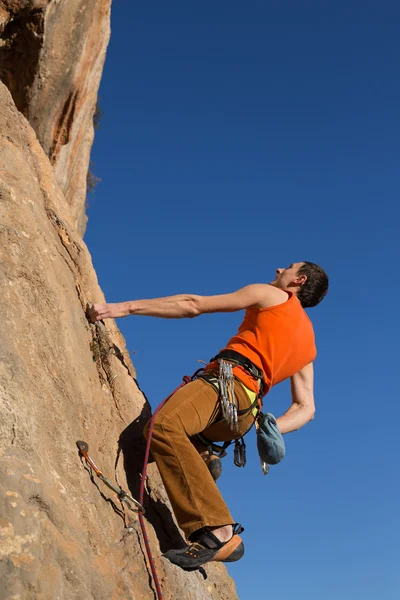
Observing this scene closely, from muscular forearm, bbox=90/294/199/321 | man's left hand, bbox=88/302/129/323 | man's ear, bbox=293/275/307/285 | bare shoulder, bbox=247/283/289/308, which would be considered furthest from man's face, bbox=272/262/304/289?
man's left hand, bbox=88/302/129/323

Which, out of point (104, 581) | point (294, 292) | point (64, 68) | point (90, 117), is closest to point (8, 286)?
point (104, 581)

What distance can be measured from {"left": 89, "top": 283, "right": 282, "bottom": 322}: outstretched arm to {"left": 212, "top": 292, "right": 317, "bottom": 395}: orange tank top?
0.62 feet

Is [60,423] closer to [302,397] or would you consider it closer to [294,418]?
[294,418]

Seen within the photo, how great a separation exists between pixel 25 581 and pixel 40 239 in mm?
2947

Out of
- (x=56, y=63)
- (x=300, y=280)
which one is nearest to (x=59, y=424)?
(x=300, y=280)

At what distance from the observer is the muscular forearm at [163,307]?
597cm

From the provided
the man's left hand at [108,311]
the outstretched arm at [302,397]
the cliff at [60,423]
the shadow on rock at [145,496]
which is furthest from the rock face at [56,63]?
the outstretched arm at [302,397]

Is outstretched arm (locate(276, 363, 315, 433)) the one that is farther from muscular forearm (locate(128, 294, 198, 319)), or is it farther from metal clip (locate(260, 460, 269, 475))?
muscular forearm (locate(128, 294, 198, 319))

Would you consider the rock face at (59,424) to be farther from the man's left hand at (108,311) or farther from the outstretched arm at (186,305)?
the outstretched arm at (186,305)

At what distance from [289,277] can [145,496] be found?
229 cm

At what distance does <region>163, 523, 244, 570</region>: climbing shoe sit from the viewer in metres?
5.16

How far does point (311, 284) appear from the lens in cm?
664

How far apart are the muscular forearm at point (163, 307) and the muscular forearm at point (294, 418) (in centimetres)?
132

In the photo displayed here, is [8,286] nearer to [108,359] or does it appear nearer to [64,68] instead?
[108,359]
